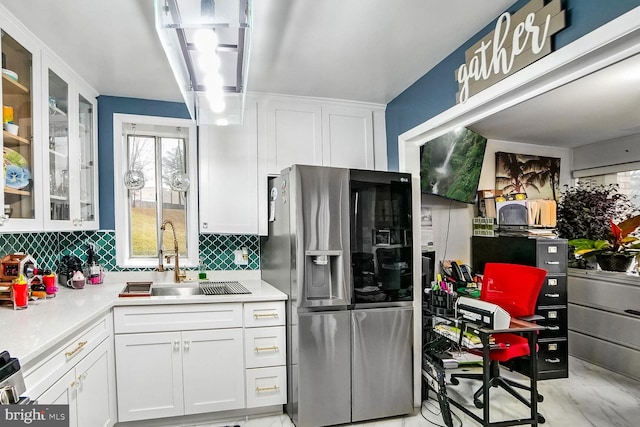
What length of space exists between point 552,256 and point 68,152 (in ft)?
13.4

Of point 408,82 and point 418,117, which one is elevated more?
point 408,82

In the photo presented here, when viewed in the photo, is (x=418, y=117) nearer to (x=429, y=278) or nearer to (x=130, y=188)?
(x=429, y=278)

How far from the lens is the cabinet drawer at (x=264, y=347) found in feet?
8.73

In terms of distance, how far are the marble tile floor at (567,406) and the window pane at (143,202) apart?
5.10 ft

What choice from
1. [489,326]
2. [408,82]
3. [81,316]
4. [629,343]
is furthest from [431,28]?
[629,343]

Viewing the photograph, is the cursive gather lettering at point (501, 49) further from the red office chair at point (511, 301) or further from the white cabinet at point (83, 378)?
the white cabinet at point (83, 378)

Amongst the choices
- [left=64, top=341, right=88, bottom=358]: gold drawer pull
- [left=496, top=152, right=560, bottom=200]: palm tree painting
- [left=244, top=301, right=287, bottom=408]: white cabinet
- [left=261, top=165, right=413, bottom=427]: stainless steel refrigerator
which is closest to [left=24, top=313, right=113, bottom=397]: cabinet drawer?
[left=64, top=341, right=88, bottom=358]: gold drawer pull

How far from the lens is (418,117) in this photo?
2.77 metres

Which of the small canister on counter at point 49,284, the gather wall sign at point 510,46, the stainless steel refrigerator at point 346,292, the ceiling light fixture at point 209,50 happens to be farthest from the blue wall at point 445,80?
the small canister on counter at point 49,284

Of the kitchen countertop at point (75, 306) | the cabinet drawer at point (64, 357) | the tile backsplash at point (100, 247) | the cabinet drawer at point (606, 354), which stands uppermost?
the tile backsplash at point (100, 247)

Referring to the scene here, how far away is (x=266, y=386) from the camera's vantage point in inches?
106

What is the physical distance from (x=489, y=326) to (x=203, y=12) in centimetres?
253

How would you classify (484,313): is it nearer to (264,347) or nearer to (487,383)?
(487,383)

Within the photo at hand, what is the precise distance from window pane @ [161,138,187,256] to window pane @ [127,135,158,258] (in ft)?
0.30
